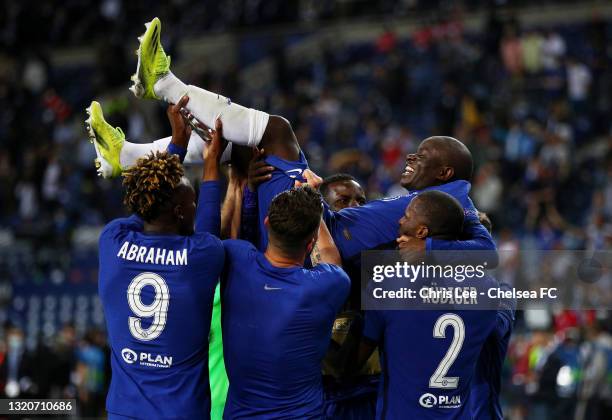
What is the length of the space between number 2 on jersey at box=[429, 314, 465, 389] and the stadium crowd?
6.39 metres

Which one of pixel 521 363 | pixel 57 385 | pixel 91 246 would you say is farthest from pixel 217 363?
pixel 91 246

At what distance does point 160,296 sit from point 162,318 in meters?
0.10

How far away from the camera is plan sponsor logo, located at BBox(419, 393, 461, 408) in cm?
476

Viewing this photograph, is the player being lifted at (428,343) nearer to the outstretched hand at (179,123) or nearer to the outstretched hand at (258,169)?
the outstretched hand at (258,169)

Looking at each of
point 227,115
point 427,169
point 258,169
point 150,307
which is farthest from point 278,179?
point 150,307

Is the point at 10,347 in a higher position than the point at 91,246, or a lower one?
lower

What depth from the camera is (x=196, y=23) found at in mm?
21562

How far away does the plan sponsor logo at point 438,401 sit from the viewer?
476cm

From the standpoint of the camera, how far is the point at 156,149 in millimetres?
5352

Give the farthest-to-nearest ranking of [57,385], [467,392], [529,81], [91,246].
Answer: [529,81], [91,246], [57,385], [467,392]

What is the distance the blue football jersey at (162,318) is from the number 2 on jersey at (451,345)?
1.10m

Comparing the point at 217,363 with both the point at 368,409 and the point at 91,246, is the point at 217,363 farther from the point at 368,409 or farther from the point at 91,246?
the point at 91,246

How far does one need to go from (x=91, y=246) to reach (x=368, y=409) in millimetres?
10421

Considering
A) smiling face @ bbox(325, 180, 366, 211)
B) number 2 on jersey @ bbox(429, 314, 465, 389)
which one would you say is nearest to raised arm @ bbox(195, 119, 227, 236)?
smiling face @ bbox(325, 180, 366, 211)
